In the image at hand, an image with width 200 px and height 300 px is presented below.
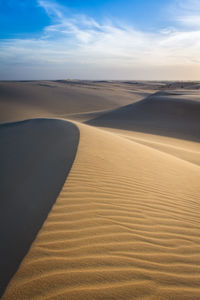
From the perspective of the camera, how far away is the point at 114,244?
223 cm

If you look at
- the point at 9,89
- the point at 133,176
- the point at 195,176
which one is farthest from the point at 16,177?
the point at 9,89

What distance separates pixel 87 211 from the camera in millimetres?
2713

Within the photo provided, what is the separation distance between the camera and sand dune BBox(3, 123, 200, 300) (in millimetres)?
1742

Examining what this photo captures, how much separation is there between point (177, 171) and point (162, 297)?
374 cm

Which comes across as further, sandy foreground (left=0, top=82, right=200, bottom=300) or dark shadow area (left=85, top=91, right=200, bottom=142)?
dark shadow area (left=85, top=91, right=200, bottom=142)

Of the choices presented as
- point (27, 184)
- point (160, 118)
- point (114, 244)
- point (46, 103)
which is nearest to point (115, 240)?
point (114, 244)

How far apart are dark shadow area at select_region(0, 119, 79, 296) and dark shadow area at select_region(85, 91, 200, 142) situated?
838 centimetres

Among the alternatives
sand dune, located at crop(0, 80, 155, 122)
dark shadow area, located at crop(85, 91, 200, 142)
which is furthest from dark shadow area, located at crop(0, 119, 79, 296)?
sand dune, located at crop(0, 80, 155, 122)

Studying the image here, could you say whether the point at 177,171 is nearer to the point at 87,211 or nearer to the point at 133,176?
the point at 133,176

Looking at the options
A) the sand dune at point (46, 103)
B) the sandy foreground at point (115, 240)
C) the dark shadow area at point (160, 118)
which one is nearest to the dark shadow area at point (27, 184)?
the sandy foreground at point (115, 240)

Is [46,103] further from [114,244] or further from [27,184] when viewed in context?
[114,244]

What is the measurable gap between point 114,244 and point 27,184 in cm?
244

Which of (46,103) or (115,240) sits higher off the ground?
(46,103)

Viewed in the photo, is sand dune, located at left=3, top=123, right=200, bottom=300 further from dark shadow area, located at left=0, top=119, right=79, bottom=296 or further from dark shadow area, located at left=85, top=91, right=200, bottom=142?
dark shadow area, located at left=85, top=91, right=200, bottom=142
